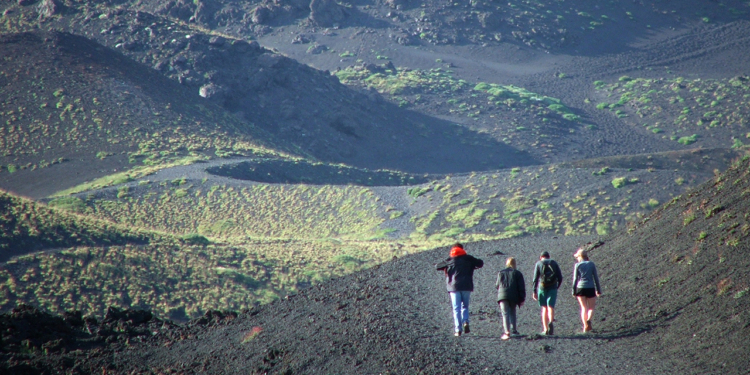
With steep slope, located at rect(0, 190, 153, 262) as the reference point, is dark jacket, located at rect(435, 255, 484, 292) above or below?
above

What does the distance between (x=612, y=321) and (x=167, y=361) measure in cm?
880

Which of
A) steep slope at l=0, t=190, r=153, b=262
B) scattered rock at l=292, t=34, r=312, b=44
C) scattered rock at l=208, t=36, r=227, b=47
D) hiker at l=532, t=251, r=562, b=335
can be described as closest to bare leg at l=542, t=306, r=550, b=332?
hiker at l=532, t=251, r=562, b=335

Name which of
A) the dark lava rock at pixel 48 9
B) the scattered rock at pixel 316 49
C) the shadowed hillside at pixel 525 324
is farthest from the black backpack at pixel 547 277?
the dark lava rock at pixel 48 9

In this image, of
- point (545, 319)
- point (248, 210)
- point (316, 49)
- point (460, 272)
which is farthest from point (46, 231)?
point (316, 49)

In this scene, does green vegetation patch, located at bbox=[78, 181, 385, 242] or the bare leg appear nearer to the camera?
the bare leg

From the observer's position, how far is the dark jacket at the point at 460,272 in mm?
10641

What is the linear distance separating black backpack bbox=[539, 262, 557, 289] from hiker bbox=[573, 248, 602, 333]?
390 millimetres

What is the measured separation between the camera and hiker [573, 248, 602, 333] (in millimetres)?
10789

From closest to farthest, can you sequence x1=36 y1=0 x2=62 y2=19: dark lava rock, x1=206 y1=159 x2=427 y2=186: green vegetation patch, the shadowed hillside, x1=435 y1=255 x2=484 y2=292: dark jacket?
1. the shadowed hillside
2. x1=435 y1=255 x2=484 y2=292: dark jacket
3. x1=206 y1=159 x2=427 y2=186: green vegetation patch
4. x1=36 y1=0 x2=62 y2=19: dark lava rock

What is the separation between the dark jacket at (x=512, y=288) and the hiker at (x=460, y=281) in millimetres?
496

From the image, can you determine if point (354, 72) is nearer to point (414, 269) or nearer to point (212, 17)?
point (212, 17)

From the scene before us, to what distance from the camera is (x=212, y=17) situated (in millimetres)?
105438

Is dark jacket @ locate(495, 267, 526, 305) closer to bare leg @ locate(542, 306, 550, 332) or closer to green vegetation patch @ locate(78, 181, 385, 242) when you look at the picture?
bare leg @ locate(542, 306, 550, 332)

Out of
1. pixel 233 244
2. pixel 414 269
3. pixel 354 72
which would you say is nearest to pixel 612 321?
pixel 414 269
